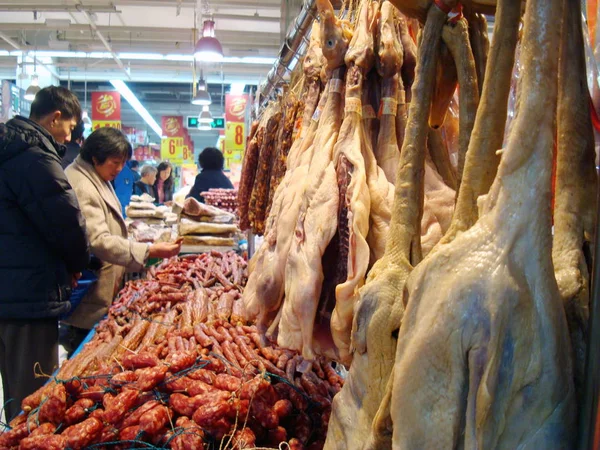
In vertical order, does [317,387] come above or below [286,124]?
below

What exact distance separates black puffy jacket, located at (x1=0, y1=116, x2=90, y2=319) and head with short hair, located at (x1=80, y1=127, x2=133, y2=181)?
927mm

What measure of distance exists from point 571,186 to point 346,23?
127cm

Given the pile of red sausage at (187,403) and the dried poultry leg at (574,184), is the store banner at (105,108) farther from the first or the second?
the dried poultry leg at (574,184)

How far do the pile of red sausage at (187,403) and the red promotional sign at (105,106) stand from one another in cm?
1520

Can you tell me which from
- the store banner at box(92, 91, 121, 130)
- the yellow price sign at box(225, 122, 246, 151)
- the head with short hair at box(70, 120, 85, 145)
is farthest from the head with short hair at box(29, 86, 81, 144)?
the store banner at box(92, 91, 121, 130)

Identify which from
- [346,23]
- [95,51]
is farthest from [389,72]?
[95,51]

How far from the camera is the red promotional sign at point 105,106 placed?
54.5 feet

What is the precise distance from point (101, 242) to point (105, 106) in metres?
13.5

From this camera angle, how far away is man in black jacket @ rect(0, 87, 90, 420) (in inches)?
144

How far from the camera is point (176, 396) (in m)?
2.15

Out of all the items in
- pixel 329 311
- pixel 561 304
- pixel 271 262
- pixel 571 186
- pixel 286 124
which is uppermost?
pixel 286 124

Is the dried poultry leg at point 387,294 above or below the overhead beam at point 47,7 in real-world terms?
below

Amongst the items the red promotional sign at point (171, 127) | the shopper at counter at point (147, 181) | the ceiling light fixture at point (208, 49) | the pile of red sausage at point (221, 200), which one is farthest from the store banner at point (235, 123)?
the red promotional sign at point (171, 127)

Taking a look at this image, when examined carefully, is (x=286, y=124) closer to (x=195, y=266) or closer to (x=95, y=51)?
(x=195, y=266)
